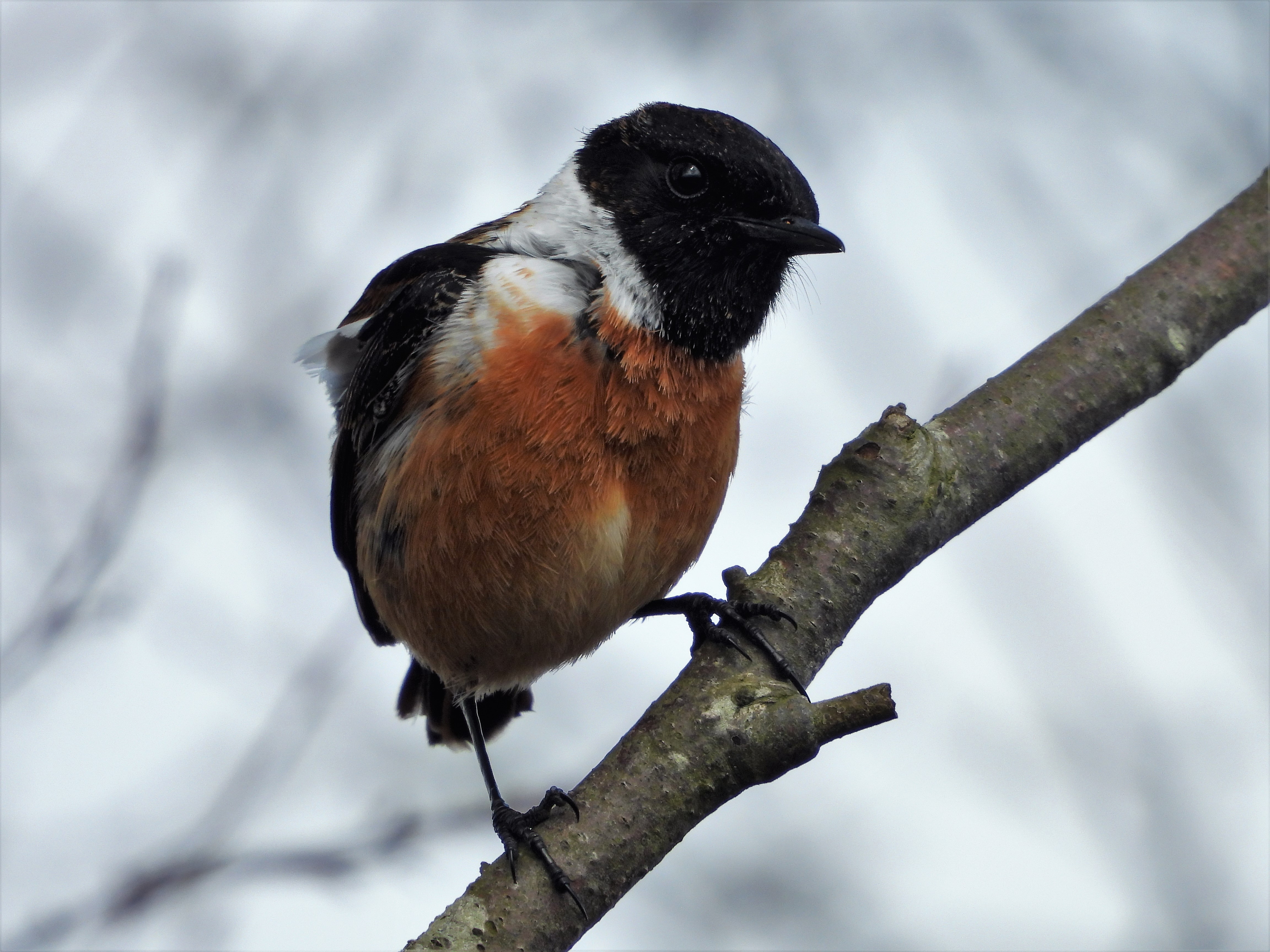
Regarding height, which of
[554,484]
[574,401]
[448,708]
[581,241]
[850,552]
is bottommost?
[850,552]

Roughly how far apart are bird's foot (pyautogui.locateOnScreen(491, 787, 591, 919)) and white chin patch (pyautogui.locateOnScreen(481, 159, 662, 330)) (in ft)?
5.99

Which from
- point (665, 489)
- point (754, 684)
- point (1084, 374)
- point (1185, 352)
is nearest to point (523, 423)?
point (665, 489)

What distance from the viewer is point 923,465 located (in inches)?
172

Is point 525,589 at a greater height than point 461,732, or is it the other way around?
point 461,732

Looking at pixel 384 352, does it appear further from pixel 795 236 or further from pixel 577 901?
pixel 577 901

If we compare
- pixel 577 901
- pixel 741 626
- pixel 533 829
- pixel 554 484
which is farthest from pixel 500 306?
pixel 577 901

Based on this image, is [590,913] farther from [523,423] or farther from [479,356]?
[479,356]

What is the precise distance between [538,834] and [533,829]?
3.6 inches

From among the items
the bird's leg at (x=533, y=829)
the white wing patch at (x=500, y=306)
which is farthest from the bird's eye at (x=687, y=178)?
the bird's leg at (x=533, y=829)

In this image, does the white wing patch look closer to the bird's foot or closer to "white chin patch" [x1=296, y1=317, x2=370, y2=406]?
"white chin patch" [x1=296, y1=317, x2=370, y2=406]

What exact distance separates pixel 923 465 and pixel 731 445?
859 millimetres

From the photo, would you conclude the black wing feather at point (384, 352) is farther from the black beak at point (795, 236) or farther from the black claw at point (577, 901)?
the black claw at point (577, 901)

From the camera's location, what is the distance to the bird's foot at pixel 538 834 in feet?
11.1

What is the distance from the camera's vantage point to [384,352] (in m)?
5.09
